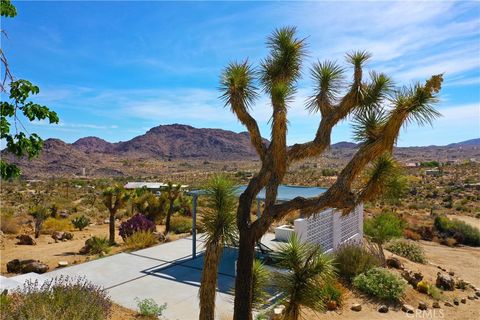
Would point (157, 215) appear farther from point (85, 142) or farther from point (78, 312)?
point (85, 142)

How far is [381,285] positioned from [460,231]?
13.3m

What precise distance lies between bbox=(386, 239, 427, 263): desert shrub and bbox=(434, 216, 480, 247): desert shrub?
22.2 ft

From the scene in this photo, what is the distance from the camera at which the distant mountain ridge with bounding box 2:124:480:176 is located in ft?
312

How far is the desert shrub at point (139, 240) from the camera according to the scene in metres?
13.7

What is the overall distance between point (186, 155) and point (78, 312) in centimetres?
13672

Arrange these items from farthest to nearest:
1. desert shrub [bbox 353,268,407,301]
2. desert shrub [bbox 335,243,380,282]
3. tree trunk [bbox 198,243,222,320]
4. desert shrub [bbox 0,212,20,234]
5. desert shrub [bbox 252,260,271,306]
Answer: desert shrub [bbox 0,212,20,234]
desert shrub [bbox 335,243,380,282]
desert shrub [bbox 353,268,407,301]
desert shrub [bbox 252,260,271,306]
tree trunk [bbox 198,243,222,320]

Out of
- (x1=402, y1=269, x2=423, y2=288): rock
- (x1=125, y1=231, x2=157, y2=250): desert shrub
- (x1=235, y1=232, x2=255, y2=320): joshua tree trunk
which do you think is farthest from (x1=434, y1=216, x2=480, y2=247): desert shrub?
(x1=235, y1=232, x2=255, y2=320): joshua tree trunk

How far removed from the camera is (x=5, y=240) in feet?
50.1

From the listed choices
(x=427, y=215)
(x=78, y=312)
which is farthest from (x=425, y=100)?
(x=427, y=215)

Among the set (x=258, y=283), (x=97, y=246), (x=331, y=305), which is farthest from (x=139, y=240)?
(x=258, y=283)

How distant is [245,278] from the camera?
5930 mm

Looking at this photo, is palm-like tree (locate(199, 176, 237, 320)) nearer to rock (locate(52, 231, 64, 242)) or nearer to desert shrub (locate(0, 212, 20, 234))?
rock (locate(52, 231, 64, 242))

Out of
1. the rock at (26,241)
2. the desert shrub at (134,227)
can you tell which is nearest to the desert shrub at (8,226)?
the rock at (26,241)

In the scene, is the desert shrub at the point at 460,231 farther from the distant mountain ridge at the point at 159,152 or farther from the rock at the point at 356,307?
the distant mountain ridge at the point at 159,152
